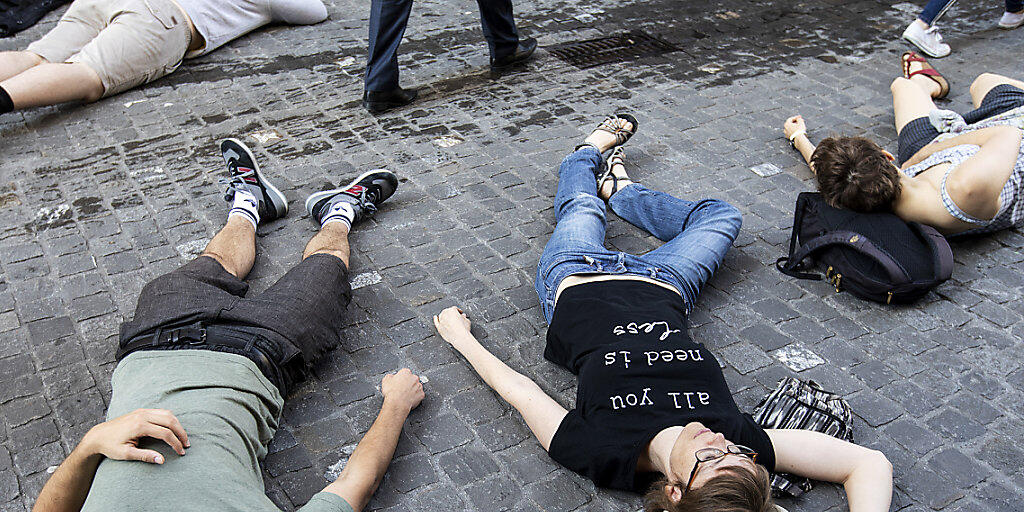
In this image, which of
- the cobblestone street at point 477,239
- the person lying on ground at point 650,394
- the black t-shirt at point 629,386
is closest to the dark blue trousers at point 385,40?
the cobblestone street at point 477,239

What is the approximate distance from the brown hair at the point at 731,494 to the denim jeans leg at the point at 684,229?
1.30 m

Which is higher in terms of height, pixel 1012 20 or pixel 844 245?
pixel 844 245

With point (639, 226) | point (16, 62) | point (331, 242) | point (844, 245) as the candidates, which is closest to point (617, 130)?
point (639, 226)

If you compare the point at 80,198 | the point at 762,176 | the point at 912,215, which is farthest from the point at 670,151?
the point at 80,198

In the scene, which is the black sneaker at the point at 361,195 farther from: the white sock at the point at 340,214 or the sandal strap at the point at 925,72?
the sandal strap at the point at 925,72

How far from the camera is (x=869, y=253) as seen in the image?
12.6 ft

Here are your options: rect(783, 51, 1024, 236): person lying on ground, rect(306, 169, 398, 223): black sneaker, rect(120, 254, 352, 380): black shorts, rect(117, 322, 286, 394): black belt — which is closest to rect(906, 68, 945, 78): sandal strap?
rect(783, 51, 1024, 236): person lying on ground

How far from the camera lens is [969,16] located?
25.3 ft

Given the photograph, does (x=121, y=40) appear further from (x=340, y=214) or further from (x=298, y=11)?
(x=340, y=214)

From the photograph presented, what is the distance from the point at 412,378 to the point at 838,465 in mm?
1639

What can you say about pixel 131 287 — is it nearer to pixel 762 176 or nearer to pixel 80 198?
pixel 80 198

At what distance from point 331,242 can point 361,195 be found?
520 millimetres

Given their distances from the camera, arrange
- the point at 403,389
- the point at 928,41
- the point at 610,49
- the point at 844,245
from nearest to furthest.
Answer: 1. the point at 403,389
2. the point at 844,245
3. the point at 928,41
4. the point at 610,49

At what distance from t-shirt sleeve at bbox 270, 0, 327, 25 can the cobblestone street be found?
0.13 metres
